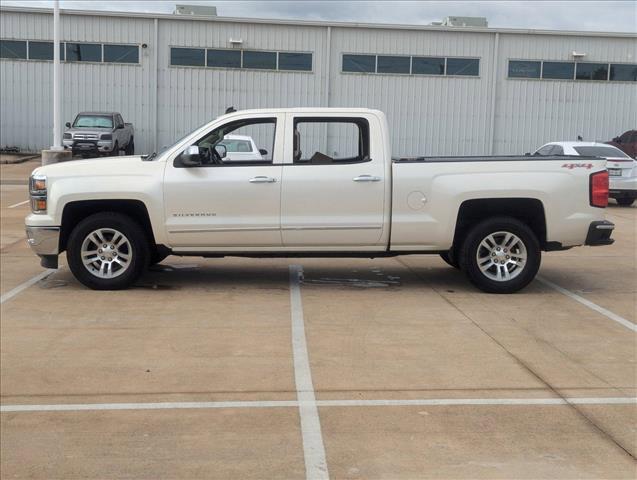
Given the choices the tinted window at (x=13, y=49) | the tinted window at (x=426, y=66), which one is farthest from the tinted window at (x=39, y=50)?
the tinted window at (x=426, y=66)

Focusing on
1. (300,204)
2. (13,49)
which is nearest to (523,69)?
(13,49)

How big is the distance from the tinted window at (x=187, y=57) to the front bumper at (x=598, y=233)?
86.6 feet

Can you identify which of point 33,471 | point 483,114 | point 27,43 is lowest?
point 33,471

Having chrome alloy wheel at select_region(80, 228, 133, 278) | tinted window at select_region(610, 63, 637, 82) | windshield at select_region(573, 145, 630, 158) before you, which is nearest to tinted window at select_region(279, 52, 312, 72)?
tinted window at select_region(610, 63, 637, 82)

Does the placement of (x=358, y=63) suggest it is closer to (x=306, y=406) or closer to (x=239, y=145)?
(x=239, y=145)

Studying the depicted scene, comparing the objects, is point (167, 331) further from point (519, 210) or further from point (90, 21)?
point (90, 21)

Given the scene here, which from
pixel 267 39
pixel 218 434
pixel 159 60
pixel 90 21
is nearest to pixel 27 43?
pixel 90 21

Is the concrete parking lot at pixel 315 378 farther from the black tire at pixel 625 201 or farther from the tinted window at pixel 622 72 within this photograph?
the tinted window at pixel 622 72

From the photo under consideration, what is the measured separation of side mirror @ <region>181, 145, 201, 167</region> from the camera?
8.82 meters

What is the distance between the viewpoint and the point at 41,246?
9047 mm

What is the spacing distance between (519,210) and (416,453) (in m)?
5.07

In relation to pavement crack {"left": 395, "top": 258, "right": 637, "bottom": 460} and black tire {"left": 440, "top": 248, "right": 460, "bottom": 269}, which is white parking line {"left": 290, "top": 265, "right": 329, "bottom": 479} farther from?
black tire {"left": 440, "top": 248, "right": 460, "bottom": 269}

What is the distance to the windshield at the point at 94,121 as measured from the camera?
30.0m

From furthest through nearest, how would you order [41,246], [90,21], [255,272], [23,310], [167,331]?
[90,21], [255,272], [41,246], [23,310], [167,331]
